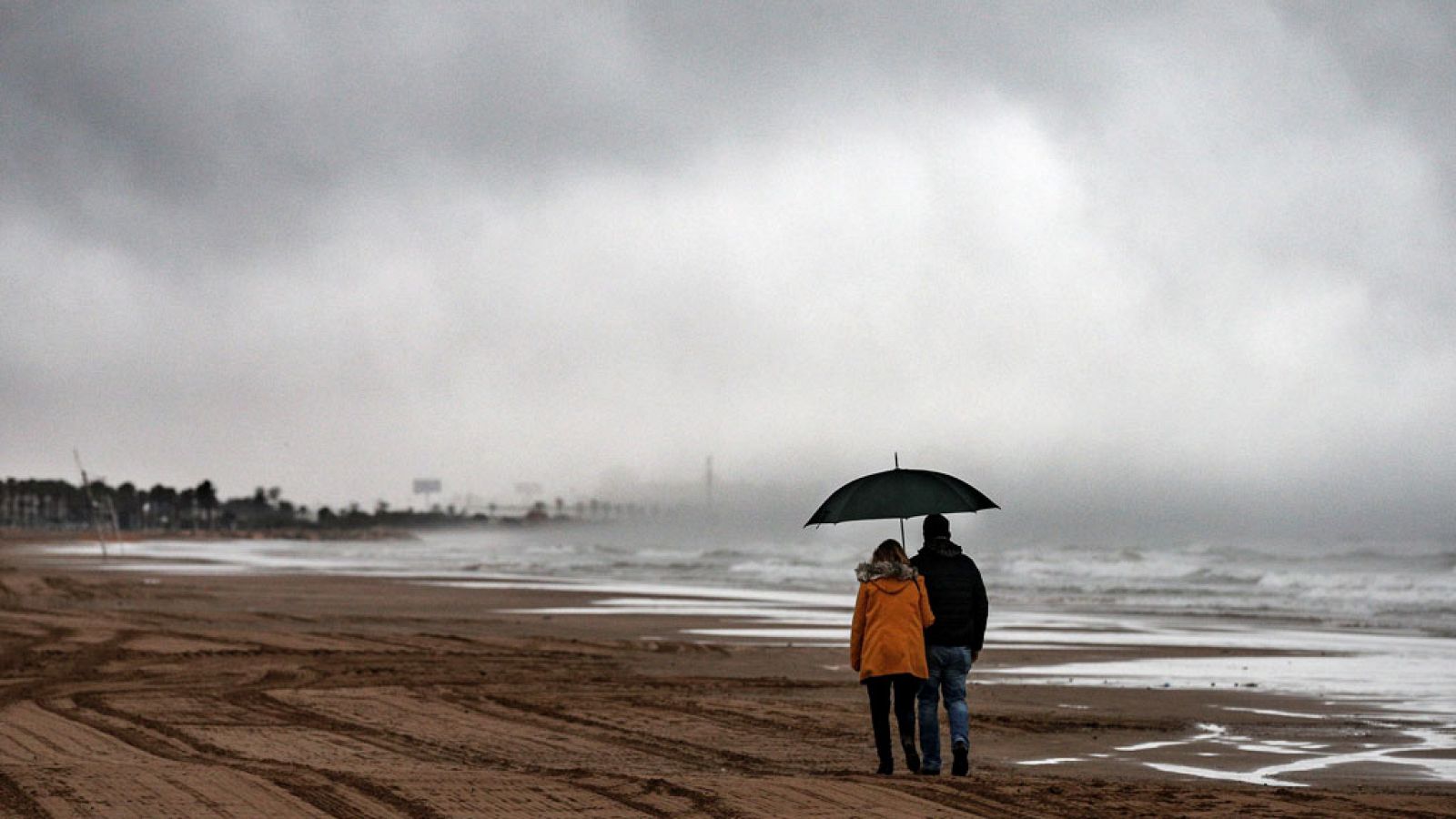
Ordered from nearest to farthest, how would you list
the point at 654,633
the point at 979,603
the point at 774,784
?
the point at 774,784, the point at 979,603, the point at 654,633

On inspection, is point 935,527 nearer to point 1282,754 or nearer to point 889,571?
point 889,571

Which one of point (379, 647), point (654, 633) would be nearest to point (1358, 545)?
point (654, 633)

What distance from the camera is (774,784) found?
10.3 metres

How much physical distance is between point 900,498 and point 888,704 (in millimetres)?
1518

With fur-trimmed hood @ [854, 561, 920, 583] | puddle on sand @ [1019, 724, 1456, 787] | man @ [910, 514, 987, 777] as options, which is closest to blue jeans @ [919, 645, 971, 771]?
man @ [910, 514, 987, 777]

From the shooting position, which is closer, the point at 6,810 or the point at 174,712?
the point at 6,810

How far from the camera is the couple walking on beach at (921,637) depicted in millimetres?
10742

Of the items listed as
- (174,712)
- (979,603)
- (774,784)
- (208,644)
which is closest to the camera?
(774,784)

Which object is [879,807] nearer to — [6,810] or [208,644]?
[6,810]

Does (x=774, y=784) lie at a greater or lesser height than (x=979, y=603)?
lesser

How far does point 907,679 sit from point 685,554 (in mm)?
71515

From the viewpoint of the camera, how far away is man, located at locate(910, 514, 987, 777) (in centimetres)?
1099

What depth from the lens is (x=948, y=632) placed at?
11.0 metres

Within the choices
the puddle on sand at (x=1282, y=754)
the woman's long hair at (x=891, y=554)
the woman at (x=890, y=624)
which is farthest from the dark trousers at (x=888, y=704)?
the puddle on sand at (x=1282, y=754)
